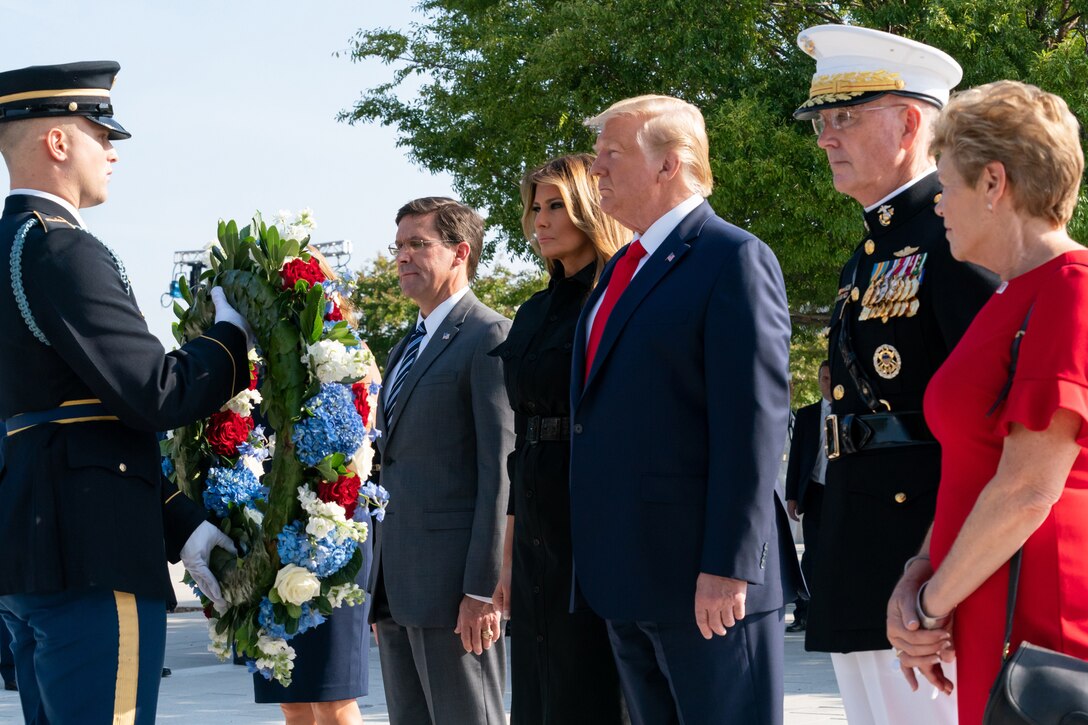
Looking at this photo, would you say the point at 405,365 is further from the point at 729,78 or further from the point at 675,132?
the point at 729,78

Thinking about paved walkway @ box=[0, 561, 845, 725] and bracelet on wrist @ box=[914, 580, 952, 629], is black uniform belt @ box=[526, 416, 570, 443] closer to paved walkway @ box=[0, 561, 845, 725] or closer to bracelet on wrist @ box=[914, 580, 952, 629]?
bracelet on wrist @ box=[914, 580, 952, 629]

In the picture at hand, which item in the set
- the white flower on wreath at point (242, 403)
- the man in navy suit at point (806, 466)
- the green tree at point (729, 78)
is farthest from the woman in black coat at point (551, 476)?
the green tree at point (729, 78)

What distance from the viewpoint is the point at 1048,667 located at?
252 centimetres

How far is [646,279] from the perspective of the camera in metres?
3.89

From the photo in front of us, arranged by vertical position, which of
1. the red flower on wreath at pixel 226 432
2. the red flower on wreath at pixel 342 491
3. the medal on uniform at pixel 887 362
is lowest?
the red flower on wreath at pixel 342 491

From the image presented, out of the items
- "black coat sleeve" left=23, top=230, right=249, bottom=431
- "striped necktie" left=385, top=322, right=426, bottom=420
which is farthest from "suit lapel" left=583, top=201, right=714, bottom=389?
"striped necktie" left=385, top=322, right=426, bottom=420


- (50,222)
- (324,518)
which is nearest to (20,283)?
(50,222)

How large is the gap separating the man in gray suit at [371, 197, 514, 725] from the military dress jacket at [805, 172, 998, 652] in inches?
58.9

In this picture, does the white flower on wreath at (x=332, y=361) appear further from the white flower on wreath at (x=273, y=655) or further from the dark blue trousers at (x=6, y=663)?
the dark blue trousers at (x=6, y=663)

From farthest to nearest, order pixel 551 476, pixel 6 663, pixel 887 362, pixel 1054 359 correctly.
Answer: pixel 6 663 < pixel 551 476 < pixel 887 362 < pixel 1054 359

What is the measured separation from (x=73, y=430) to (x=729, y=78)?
40.2 feet

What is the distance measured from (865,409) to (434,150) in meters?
15.8

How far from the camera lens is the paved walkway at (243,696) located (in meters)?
7.96

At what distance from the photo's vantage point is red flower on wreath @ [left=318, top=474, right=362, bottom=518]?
4059 millimetres
